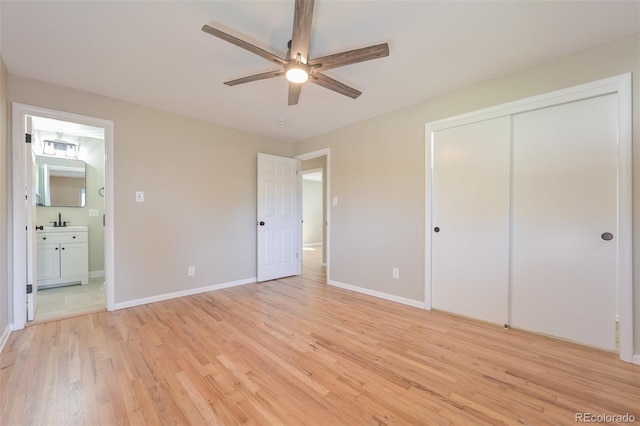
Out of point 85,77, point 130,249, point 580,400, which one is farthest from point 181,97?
point 580,400

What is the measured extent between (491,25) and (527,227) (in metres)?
1.74

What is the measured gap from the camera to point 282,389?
1664 millimetres

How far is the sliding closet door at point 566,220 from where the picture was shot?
209cm

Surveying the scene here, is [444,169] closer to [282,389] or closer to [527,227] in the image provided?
[527,227]

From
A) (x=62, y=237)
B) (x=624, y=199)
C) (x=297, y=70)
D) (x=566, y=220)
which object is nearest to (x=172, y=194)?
(x=62, y=237)

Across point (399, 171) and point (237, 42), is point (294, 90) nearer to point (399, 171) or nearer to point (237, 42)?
point (237, 42)

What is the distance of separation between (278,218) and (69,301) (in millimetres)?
2909

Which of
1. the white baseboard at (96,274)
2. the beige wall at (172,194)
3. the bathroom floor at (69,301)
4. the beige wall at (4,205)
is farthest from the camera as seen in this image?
the white baseboard at (96,274)

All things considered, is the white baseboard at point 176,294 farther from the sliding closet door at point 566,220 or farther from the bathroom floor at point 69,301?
the sliding closet door at point 566,220

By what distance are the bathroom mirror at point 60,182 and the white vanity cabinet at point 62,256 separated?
0.53 metres

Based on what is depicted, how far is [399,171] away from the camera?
3316 millimetres

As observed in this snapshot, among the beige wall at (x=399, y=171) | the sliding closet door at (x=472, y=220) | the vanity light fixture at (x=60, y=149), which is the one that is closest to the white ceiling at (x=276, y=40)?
the beige wall at (x=399, y=171)

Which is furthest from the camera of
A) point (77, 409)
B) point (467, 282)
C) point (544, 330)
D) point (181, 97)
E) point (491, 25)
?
point (181, 97)

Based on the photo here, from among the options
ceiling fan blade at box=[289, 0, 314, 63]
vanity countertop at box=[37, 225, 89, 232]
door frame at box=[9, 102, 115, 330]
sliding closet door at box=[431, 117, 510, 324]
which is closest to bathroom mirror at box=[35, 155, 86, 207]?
vanity countertop at box=[37, 225, 89, 232]
